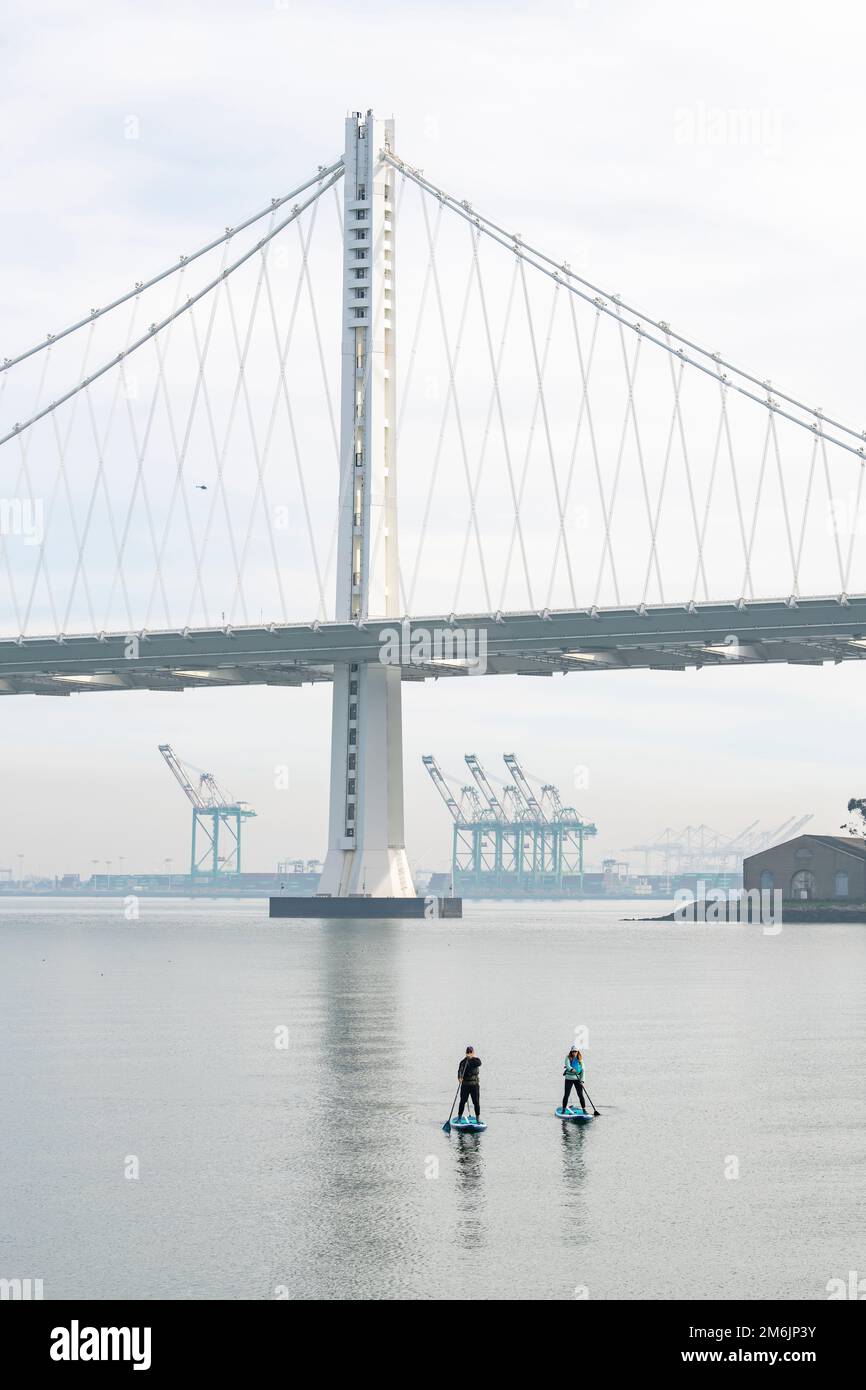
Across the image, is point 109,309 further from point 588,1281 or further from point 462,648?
point 588,1281

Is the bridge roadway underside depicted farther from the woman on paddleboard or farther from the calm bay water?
the woman on paddleboard

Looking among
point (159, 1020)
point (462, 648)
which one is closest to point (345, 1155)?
point (159, 1020)

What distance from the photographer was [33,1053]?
135 ft

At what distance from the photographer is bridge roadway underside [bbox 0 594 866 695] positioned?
10256cm

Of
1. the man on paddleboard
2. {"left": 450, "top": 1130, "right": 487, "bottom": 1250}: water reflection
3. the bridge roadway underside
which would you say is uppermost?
the bridge roadway underside

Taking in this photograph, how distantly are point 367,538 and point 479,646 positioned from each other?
15650mm

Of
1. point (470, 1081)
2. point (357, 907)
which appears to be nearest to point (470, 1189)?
point (470, 1081)

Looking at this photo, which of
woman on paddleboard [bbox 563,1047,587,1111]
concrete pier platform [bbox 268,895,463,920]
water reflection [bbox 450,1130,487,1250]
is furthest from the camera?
concrete pier platform [bbox 268,895,463,920]

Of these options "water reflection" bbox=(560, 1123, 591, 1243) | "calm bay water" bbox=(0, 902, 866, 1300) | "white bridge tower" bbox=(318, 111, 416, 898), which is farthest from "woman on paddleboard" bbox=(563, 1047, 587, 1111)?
"white bridge tower" bbox=(318, 111, 416, 898)

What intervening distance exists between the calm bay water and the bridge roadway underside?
A: 42.5 m

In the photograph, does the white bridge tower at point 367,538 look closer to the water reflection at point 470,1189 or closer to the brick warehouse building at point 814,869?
the brick warehouse building at point 814,869

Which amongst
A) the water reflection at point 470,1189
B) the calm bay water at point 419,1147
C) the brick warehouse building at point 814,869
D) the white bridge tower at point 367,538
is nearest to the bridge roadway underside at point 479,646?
the white bridge tower at point 367,538

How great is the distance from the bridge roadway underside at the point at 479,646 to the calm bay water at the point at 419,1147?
4250 centimetres

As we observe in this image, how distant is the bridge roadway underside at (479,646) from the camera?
10256cm
